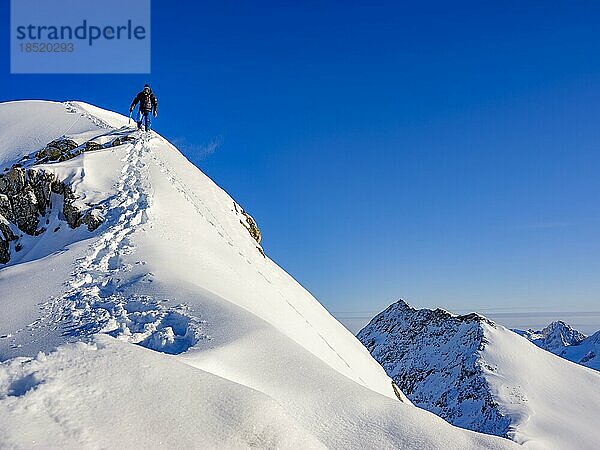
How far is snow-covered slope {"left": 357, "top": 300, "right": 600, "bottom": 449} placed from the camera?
32.7 m

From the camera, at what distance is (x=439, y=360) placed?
6191 cm

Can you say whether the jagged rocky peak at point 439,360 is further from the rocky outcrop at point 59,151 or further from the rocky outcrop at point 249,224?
the rocky outcrop at point 59,151

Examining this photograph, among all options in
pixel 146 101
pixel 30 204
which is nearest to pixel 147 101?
pixel 146 101

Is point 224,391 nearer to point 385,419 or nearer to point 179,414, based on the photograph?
point 179,414

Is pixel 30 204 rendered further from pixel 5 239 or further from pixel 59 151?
pixel 59 151

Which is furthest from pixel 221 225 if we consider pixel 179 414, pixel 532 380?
pixel 532 380

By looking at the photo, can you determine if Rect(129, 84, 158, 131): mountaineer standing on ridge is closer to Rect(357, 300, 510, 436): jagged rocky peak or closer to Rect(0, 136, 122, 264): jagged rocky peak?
Rect(0, 136, 122, 264): jagged rocky peak

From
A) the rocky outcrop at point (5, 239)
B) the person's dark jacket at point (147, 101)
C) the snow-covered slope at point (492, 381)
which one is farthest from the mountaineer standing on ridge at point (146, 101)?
the snow-covered slope at point (492, 381)

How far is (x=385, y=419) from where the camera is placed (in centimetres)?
711

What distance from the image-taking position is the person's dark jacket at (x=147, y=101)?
87.0 ft

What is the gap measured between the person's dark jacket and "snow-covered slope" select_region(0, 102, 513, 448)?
159cm

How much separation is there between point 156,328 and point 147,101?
1956 cm

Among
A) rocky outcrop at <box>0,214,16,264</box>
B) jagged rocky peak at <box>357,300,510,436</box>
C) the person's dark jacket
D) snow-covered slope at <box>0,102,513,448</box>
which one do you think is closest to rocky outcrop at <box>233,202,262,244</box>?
snow-covered slope at <box>0,102,513,448</box>

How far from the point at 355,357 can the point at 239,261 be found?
648cm
